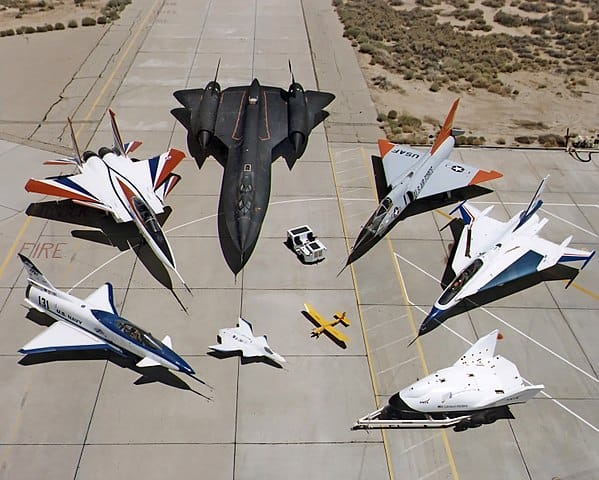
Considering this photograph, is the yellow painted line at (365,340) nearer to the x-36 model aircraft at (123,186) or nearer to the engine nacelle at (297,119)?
the engine nacelle at (297,119)

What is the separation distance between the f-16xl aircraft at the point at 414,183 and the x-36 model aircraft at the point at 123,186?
788 centimetres

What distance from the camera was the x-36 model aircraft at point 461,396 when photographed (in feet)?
48.4

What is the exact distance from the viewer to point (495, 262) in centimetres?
1842

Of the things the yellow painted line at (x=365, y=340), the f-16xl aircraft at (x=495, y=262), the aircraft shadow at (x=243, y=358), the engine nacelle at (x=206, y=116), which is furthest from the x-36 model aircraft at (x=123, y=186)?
the f-16xl aircraft at (x=495, y=262)

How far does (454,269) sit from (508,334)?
2911 mm

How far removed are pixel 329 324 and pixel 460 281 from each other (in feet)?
15.6

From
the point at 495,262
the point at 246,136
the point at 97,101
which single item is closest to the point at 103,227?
the point at 246,136

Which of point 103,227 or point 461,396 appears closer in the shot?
point 461,396

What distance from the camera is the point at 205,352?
1689 centimetres

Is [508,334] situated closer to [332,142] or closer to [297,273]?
[297,273]

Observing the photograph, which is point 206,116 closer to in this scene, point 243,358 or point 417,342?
point 243,358

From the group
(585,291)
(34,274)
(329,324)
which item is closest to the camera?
(34,274)

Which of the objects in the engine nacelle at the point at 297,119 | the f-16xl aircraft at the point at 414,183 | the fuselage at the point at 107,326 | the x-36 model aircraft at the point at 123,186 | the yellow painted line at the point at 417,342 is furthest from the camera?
the engine nacelle at the point at 297,119

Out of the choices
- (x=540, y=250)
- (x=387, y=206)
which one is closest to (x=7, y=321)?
(x=387, y=206)
